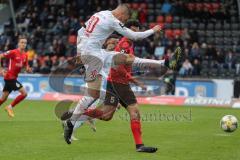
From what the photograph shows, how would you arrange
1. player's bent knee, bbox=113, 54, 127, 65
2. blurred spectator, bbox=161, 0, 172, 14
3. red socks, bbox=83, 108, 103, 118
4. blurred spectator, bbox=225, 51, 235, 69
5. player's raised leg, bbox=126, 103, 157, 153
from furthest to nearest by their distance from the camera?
blurred spectator, bbox=161, 0, 172, 14 → blurred spectator, bbox=225, 51, 235, 69 → red socks, bbox=83, 108, 103, 118 → player's bent knee, bbox=113, 54, 127, 65 → player's raised leg, bbox=126, 103, 157, 153

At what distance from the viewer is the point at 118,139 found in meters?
13.8

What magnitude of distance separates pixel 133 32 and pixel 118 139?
3.31 m

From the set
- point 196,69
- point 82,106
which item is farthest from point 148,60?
point 196,69

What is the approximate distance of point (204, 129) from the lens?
16.1 metres

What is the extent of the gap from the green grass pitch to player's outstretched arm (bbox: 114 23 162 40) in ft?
7.00

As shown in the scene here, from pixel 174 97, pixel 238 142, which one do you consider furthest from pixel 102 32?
pixel 174 97

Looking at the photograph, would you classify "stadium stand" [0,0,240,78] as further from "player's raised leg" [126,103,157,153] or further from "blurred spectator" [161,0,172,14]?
"player's raised leg" [126,103,157,153]

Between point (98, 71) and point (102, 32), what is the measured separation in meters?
1.15

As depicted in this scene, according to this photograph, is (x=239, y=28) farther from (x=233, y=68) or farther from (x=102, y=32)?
(x=102, y=32)

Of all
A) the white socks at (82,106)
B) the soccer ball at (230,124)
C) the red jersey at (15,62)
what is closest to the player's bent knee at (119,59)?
the white socks at (82,106)

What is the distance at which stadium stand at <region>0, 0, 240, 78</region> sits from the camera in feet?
97.9

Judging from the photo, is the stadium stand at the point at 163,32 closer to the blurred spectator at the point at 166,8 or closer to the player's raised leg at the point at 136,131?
the blurred spectator at the point at 166,8

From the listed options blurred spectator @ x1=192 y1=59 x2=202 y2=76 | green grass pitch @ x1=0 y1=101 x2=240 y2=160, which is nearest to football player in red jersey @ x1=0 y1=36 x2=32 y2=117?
green grass pitch @ x1=0 y1=101 x2=240 y2=160

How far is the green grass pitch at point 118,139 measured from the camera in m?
11.2
